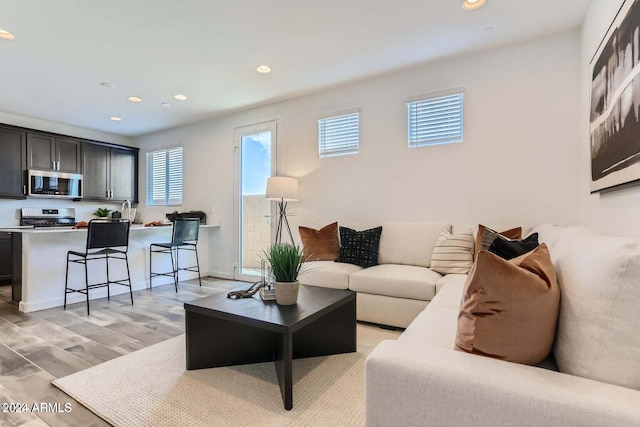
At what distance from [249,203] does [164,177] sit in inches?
85.9

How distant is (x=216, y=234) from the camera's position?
5289 millimetres

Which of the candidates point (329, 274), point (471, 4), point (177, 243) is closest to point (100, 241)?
point (177, 243)

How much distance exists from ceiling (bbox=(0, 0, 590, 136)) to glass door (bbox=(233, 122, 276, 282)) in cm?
84

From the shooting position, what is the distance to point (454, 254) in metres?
2.87

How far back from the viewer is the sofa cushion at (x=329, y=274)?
3.09 m

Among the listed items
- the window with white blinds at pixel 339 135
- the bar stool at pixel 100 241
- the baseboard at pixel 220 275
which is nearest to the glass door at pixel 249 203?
the baseboard at pixel 220 275

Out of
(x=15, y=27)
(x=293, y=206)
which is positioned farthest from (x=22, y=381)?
(x=293, y=206)

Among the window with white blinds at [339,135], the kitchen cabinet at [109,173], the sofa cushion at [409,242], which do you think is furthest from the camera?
the kitchen cabinet at [109,173]

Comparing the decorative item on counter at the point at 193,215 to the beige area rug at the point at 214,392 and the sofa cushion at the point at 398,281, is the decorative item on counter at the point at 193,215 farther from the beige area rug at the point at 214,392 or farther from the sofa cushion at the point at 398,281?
the sofa cushion at the point at 398,281

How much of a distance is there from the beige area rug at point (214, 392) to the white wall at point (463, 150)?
1.95 meters

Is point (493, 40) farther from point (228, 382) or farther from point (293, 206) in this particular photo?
point (228, 382)

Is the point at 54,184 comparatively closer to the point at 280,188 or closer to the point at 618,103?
the point at 280,188

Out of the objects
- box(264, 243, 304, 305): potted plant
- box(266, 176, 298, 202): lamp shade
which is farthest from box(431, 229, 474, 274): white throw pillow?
box(266, 176, 298, 202): lamp shade

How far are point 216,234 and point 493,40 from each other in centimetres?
452
